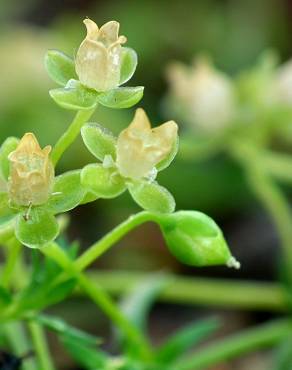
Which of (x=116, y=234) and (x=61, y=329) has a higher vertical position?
(x=116, y=234)

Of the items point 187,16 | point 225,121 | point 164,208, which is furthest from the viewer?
point 187,16


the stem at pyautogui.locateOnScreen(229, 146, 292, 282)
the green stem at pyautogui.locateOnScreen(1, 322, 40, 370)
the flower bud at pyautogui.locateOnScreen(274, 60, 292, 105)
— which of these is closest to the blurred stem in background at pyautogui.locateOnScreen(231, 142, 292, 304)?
the stem at pyautogui.locateOnScreen(229, 146, 292, 282)

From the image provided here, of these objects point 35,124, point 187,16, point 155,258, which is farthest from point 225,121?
point 187,16

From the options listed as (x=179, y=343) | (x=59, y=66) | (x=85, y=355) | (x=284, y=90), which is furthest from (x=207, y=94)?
(x=59, y=66)

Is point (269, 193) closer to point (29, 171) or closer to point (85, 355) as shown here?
point (85, 355)

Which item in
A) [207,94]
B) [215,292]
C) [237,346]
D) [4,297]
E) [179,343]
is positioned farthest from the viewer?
[207,94]

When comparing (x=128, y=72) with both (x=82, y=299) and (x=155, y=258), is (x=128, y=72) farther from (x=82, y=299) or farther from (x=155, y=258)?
(x=155, y=258)

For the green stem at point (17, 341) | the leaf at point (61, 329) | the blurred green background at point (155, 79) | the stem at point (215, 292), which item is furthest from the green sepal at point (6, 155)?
the blurred green background at point (155, 79)

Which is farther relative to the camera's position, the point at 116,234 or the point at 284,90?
the point at 284,90
